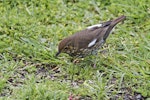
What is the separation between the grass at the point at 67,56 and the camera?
6082mm

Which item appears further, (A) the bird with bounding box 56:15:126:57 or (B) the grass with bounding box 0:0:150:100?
(A) the bird with bounding box 56:15:126:57

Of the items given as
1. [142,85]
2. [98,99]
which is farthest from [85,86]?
[142,85]

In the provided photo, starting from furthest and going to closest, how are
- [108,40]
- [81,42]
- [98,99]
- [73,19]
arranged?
[73,19] → [108,40] → [81,42] → [98,99]

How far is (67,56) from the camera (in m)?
6.90

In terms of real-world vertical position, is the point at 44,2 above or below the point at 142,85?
above

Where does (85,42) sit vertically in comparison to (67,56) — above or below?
above

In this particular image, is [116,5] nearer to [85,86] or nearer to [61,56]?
[61,56]

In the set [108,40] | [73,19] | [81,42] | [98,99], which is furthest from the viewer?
[73,19]

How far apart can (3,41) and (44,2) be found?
130cm

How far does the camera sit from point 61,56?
6.86 meters

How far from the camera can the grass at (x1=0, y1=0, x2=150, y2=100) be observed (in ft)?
20.0

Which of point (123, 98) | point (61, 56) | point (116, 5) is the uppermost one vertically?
point (116, 5)

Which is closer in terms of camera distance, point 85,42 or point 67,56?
point 85,42

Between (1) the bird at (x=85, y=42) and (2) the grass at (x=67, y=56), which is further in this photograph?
(1) the bird at (x=85, y=42)
